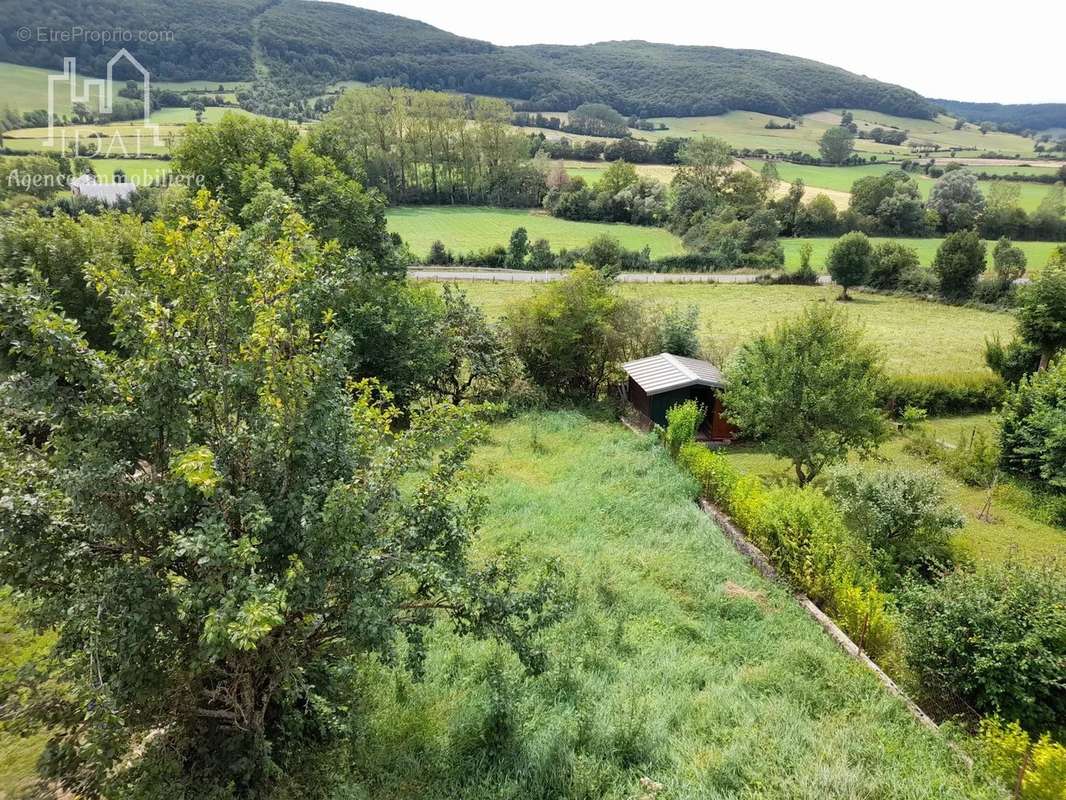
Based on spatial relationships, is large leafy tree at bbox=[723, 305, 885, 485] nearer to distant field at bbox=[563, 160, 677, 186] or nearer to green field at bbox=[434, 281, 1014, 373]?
green field at bbox=[434, 281, 1014, 373]

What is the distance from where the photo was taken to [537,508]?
13820mm

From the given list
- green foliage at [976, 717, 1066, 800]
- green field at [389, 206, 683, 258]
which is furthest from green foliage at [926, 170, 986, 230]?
green foliage at [976, 717, 1066, 800]

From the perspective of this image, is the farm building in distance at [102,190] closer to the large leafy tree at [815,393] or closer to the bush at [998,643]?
the large leafy tree at [815,393]

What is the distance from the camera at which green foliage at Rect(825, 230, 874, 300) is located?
148 ft

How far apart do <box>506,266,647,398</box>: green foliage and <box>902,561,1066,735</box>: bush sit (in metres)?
16.5

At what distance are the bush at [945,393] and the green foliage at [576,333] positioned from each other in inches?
427

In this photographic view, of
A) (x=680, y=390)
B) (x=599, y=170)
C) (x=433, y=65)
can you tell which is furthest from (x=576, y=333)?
(x=433, y=65)

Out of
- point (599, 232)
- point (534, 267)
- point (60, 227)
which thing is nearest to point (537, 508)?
point (60, 227)

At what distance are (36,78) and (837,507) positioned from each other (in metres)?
129

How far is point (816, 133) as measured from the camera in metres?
133

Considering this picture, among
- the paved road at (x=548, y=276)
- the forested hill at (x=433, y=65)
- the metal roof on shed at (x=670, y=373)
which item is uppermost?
the forested hill at (x=433, y=65)

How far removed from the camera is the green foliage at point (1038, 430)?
1658cm

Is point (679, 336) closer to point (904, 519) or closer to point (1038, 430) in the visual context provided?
point (1038, 430)

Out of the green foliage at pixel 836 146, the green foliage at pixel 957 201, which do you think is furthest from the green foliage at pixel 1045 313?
the green foliage at pixel 836 146
